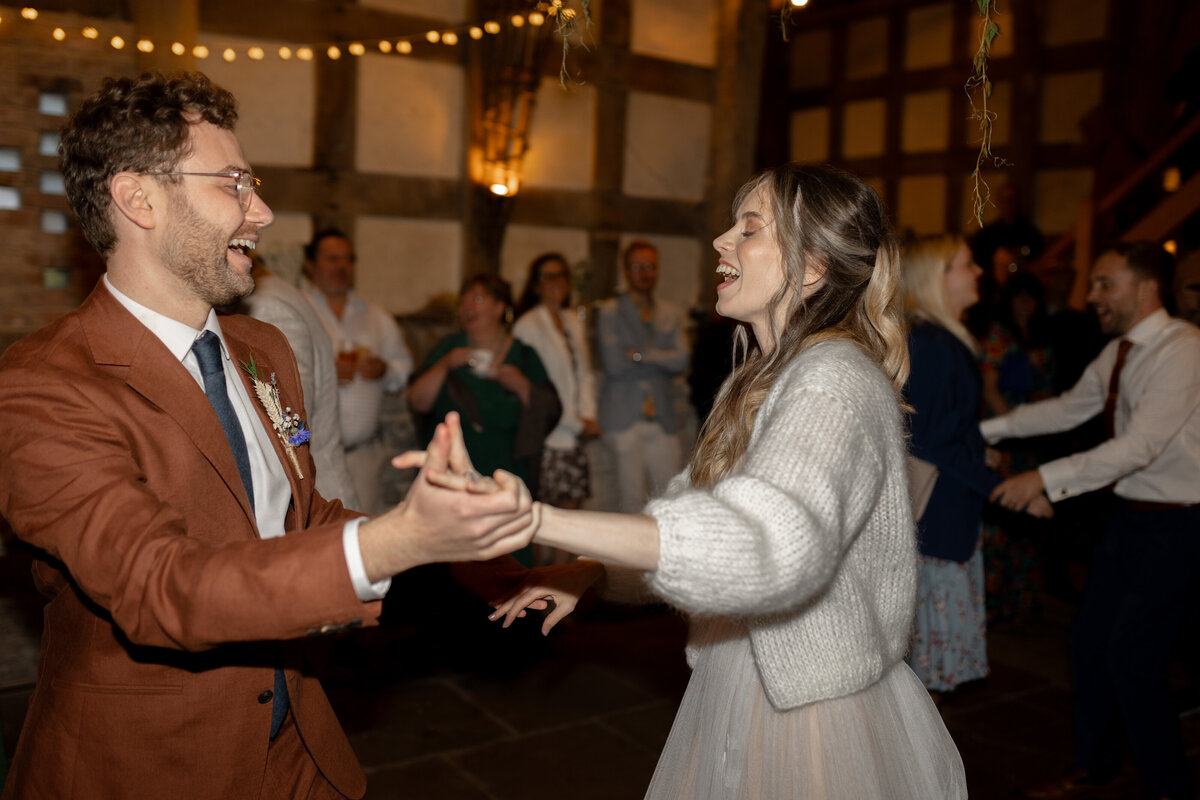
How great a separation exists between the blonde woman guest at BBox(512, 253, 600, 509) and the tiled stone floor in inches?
29.1

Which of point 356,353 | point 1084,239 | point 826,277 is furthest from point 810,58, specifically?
point 826,277

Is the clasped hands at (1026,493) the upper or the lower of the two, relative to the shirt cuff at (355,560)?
lower

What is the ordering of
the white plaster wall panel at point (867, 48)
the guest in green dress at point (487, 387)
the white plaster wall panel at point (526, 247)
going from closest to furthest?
1. the guest in green dress at point (487, 387)
2. the white plaster wall panel at point (526, 247)
3. the white plaster wall panel at point (867, 48)

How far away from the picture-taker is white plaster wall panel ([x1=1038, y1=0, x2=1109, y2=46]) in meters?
10.2

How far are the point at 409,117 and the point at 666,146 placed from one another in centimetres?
207

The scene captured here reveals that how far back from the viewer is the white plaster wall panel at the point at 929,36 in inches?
455

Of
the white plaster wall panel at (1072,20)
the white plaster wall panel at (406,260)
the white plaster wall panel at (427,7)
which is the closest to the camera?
the white plaster wall panel at (427,7)

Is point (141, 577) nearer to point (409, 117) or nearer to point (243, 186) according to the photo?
point (243, 186)

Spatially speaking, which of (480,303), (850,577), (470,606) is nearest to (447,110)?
(480,303)

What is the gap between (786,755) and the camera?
5.14ft

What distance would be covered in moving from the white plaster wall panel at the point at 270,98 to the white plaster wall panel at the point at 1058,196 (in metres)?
8.63

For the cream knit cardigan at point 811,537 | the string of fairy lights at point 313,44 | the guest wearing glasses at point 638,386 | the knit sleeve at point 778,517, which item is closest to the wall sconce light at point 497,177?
the string of fairy lights at point 313,44

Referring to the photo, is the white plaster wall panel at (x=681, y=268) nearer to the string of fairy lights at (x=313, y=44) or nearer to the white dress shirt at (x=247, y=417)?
the string of fairy lights at (x=313, y=44)

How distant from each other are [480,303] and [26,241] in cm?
219
